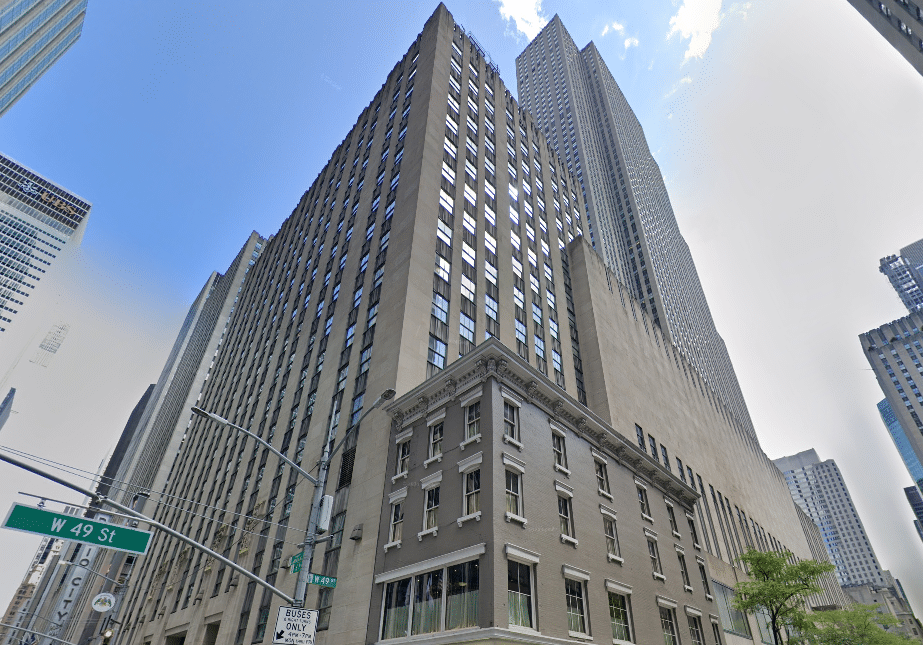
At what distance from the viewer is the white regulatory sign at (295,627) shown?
12513 millimetres

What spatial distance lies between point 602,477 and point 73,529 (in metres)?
24.2

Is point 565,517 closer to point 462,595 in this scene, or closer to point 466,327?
point 462,595

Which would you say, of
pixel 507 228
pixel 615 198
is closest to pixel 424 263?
pixel 507 228

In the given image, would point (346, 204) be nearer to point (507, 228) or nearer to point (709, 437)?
point (507, 228)

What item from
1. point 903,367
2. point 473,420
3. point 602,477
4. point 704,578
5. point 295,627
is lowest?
point 295,627

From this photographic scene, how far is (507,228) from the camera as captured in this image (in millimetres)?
46500

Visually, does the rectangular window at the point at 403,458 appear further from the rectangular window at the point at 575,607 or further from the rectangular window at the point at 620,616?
the rectangular window at the point at 620,616

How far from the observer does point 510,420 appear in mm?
24000

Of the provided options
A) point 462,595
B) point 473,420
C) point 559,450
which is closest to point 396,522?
point 462,595

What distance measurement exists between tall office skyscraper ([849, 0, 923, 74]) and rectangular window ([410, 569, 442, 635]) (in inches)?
2208

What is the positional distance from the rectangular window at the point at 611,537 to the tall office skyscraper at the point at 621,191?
82.1m

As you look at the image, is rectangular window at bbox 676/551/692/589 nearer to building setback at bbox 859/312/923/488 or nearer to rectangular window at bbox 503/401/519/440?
rectangular window at bbox 503/401/519/440

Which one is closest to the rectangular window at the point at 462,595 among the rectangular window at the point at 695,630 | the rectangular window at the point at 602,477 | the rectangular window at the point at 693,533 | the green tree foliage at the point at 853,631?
the rectangular window at the point at 602,477

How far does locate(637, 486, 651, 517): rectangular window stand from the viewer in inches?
1208
